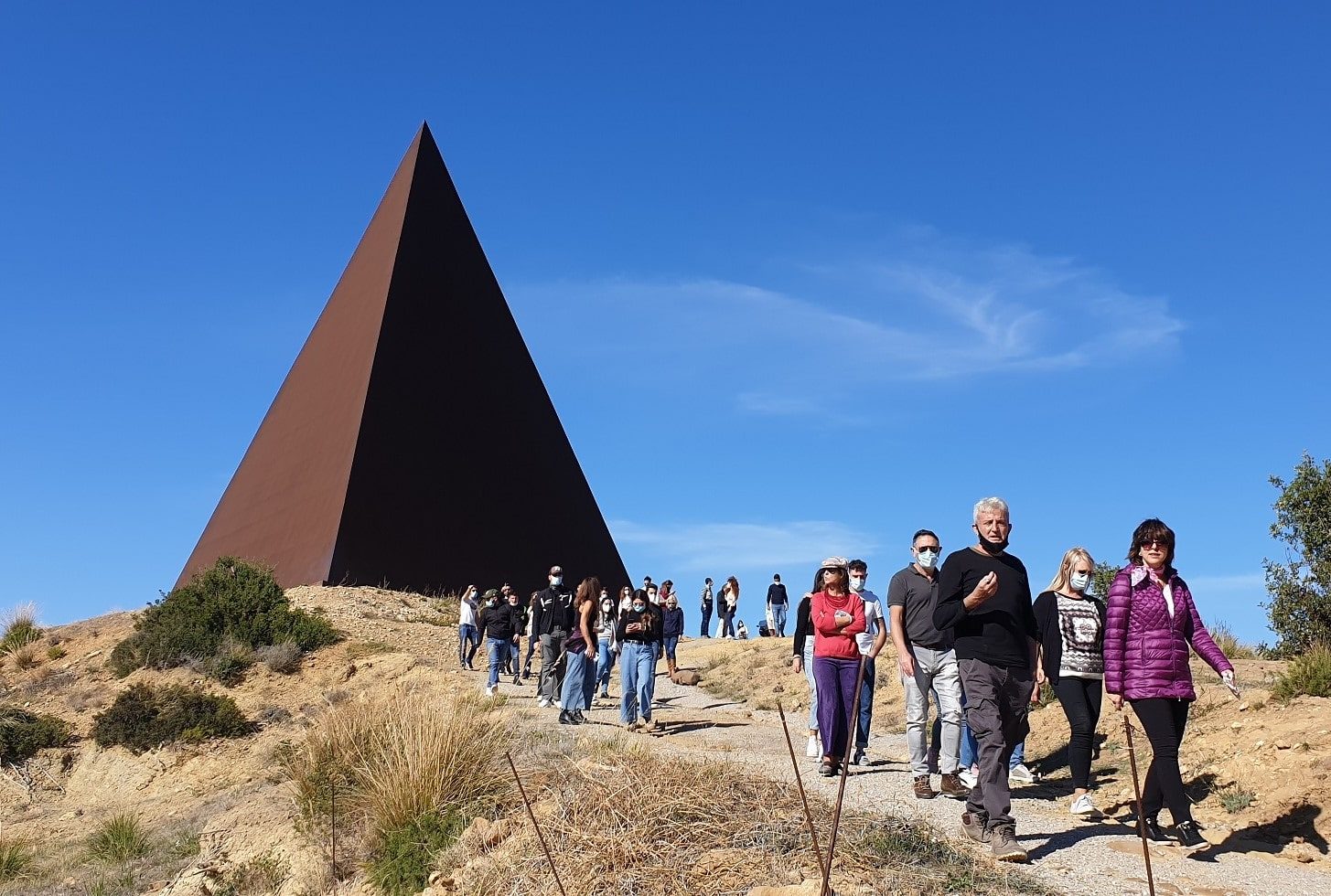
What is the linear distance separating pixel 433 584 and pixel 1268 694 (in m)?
20.0

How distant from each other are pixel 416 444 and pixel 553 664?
1472cm

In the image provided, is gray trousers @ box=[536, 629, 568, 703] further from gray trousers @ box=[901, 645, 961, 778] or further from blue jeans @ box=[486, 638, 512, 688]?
gray trousers @ box=[901, 645, 961, 778]

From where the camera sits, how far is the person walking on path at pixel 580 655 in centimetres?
1099

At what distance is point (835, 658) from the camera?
769 centimetres

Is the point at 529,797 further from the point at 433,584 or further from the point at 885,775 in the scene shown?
the point at 433,584

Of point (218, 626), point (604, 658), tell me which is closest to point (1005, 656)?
point (604, 658)

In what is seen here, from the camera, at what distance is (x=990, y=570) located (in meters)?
5.70

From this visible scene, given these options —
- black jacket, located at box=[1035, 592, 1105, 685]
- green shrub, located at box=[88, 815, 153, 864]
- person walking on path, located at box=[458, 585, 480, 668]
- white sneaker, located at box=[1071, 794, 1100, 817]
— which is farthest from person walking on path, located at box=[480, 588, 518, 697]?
white sneaker, located at box=[1071, 794, 1100, 817]

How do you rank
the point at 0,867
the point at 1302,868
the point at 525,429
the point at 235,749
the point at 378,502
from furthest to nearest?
the point at 525,429 → the point at 378,502 → the point at 235,749 → the point at 0,867 → the point at 1302,868

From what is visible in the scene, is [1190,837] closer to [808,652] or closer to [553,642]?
[808,652]

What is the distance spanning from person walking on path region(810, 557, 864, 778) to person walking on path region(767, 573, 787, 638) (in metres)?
15.5

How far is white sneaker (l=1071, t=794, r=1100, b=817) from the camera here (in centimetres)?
685

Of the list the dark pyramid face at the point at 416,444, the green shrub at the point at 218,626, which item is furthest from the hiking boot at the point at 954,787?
the dark pyramid face at the point at 416,444

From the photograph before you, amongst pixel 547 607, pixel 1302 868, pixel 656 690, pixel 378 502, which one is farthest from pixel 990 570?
pixel 378 502
